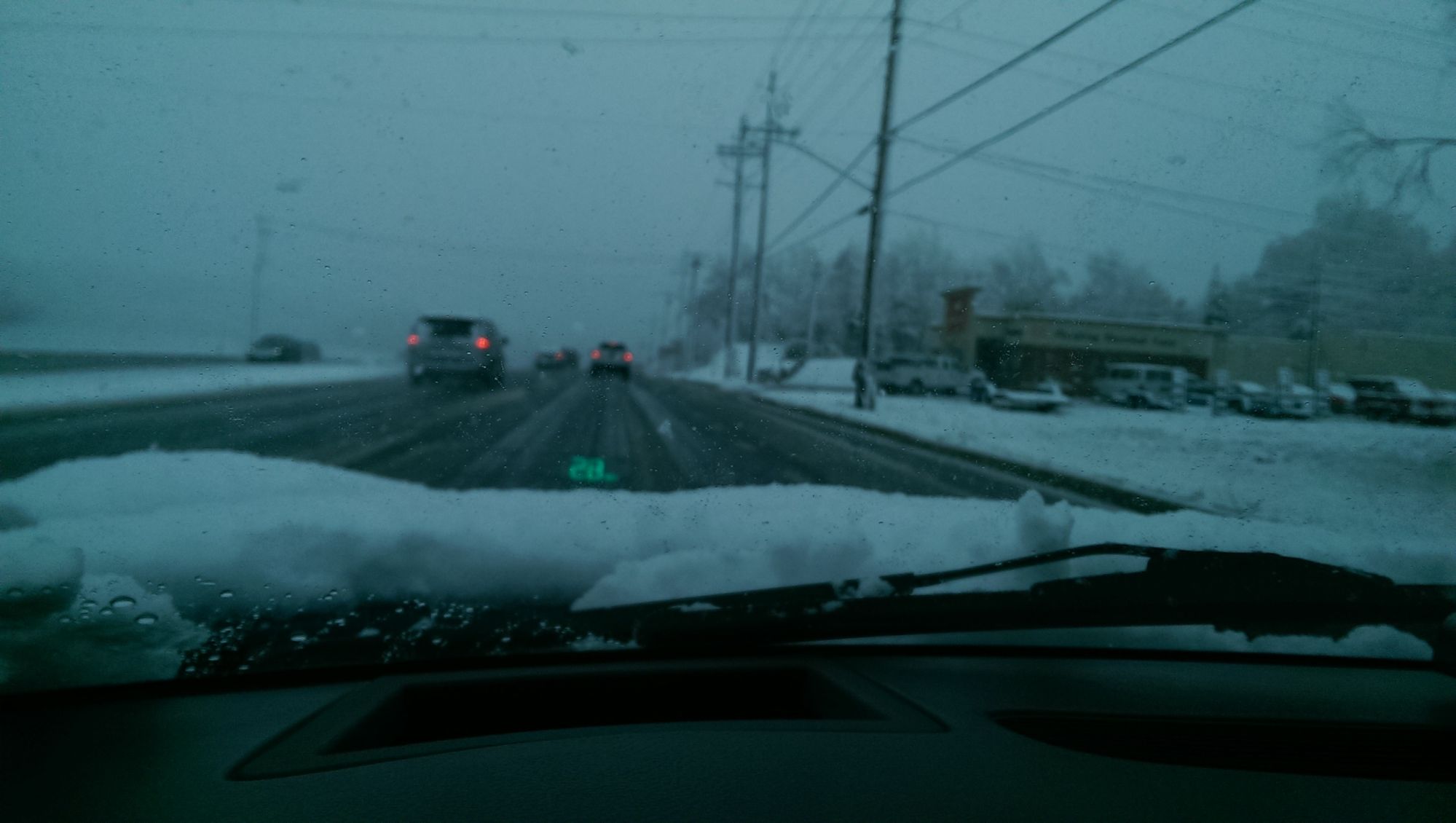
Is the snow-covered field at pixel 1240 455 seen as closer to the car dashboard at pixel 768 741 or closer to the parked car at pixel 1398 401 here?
the parked car at pixel 1398 401

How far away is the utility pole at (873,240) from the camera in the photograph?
5.47m

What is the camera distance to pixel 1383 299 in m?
4.27

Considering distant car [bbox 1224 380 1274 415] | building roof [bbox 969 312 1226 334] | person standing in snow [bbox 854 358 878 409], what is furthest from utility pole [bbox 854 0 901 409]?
distant car [bbox 1224 380 1274 415]

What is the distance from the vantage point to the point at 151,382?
13.7 feet

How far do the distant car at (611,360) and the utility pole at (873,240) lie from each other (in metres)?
1.59

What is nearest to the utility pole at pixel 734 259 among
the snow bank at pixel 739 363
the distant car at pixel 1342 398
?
the snow bank at pixel 739 363

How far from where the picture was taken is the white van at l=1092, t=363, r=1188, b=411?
16.4 feet

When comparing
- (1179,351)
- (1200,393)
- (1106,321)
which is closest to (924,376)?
(1106,321)

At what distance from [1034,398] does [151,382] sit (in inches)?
177

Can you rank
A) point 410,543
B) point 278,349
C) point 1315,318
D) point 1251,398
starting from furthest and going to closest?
point 1251,398 < point 1315,318 < point 278,349 < point 410,543

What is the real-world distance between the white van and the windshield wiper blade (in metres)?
1.68

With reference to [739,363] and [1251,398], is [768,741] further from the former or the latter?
[739,363]

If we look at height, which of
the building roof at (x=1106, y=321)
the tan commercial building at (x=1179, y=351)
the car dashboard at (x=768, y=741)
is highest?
the building roof at (x=1106, y=321)

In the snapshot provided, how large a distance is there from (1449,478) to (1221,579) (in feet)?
5.45
